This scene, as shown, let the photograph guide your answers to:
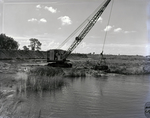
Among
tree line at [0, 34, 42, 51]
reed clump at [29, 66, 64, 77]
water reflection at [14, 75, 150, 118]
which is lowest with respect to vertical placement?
water reflection at [14, 75, 150, 118]

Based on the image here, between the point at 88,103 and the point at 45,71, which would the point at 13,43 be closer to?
the point at 45,71

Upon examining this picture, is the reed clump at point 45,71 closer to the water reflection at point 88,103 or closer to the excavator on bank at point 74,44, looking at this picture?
the excavator on bank at point 74,44

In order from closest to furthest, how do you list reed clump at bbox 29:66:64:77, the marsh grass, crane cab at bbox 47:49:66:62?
1. the marsh grass
2. crane cab at bbox 47:49:66:62
3. reed clump at bbox 29:66:64:77

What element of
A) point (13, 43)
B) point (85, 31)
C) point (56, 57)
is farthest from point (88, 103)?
point (13, 43)

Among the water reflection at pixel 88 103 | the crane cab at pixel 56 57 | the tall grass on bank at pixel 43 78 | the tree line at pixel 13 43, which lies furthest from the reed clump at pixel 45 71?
the tree line at pixel 13 43

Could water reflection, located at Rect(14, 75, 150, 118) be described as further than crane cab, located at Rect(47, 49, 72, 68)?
No

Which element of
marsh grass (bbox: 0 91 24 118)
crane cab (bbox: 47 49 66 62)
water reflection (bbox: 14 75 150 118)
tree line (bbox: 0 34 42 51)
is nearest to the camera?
marsh grass (bbox: 0 91 24 118)

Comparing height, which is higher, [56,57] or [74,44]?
[74,44]

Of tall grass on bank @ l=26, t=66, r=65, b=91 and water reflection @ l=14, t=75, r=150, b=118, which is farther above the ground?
tall grass on bank @ l=26, t=66, r=65, b=91

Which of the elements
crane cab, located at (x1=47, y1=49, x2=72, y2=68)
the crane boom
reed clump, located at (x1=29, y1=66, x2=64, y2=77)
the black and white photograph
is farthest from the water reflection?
the crane boom

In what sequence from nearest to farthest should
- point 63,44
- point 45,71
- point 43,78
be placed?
point 63,44, point 45,71, point 43,78

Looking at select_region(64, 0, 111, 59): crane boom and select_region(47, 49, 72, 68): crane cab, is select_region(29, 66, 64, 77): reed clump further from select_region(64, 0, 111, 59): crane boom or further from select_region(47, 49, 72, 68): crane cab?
select_region(64, 0, 111, 59): crane boom

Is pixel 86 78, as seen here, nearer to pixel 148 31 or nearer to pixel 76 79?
pixel 76 79

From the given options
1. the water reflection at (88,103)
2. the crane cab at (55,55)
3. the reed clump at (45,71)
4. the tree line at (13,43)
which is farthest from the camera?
the reed clump at (45,71)
